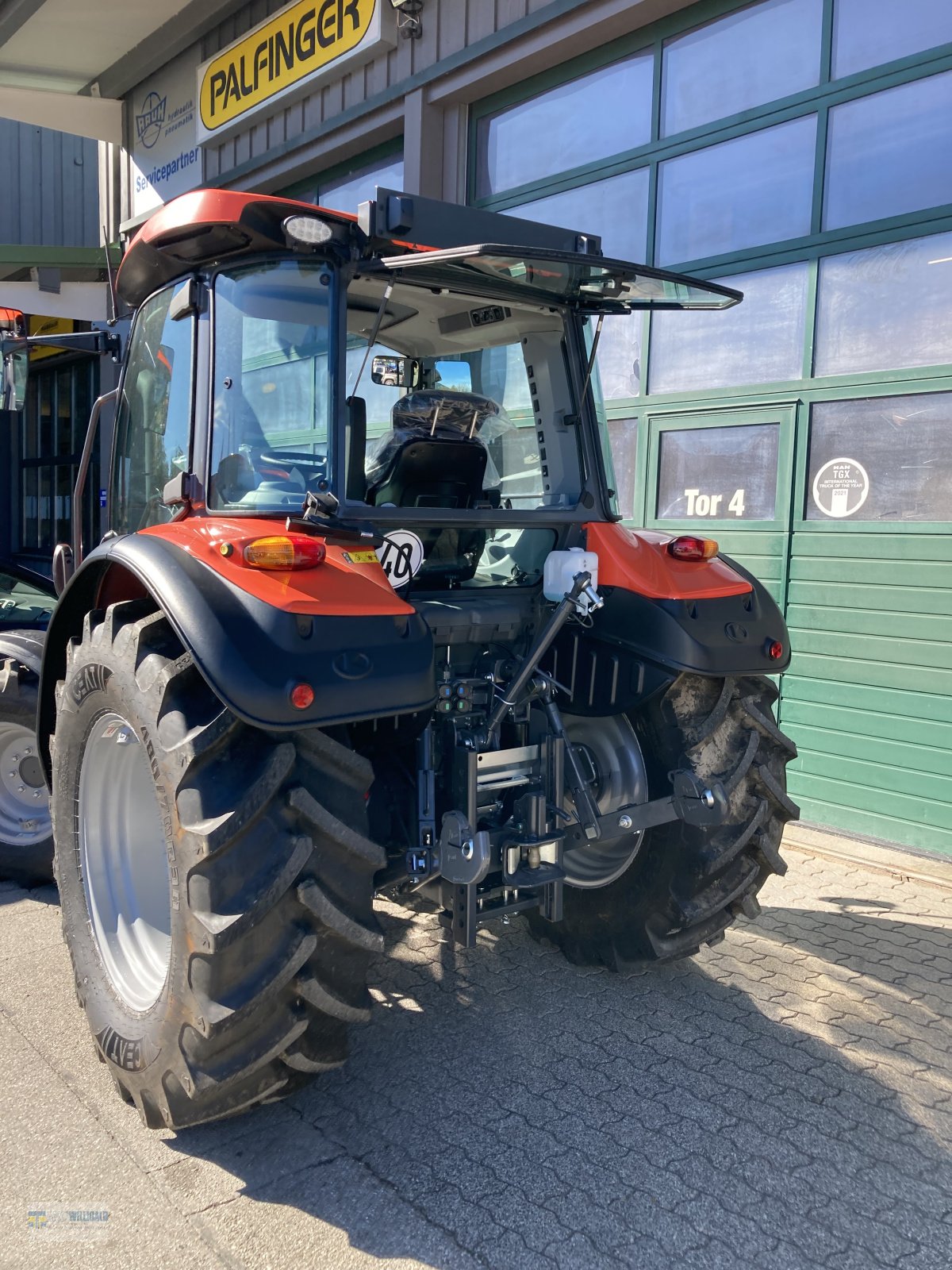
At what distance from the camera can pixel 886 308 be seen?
5.09m

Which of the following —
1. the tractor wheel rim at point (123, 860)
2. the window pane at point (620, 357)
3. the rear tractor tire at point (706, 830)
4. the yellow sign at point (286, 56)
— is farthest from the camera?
the yellow sign at point (286, 56)

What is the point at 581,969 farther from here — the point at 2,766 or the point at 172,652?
the point at 2,766

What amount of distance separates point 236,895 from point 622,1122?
1225 mm

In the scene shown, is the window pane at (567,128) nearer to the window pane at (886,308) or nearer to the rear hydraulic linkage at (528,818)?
the window pane at (886,308)

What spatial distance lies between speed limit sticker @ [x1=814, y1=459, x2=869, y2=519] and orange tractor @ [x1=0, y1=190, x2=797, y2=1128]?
6.39 ft

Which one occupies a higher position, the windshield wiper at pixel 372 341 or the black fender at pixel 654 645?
the windshield wiper at pixel 372 341

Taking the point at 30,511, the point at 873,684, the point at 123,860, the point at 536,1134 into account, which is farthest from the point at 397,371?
the point at 30,511

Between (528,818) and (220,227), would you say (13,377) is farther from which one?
(528,818)

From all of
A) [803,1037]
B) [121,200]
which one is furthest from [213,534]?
[121,200]

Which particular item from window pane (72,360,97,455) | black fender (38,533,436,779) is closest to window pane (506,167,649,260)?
black fender (38,533,436,779)

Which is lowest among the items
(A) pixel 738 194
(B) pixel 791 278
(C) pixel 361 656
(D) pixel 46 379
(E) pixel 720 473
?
(C) pixel 361 656

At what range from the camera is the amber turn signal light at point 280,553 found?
239cm

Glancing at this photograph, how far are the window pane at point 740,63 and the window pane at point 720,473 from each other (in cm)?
174

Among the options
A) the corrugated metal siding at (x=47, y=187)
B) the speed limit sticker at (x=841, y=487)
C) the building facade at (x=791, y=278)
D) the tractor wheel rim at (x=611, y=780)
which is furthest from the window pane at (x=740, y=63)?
the corrugated metal siding at (x=47, y=187)
